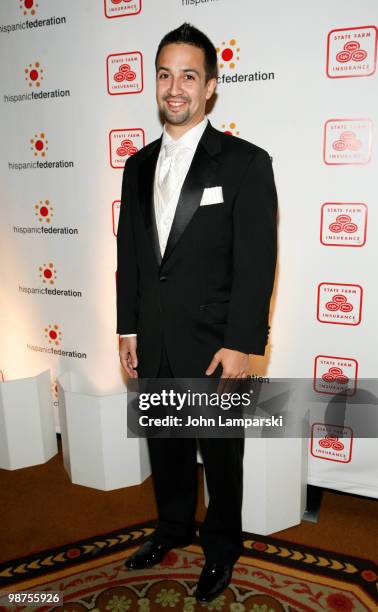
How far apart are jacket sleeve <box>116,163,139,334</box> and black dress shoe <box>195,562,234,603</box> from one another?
34.0 inches

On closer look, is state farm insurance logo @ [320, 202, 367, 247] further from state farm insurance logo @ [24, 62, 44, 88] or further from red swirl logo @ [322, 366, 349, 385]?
state farm insurance logo @ [24, 62, 44, 88]

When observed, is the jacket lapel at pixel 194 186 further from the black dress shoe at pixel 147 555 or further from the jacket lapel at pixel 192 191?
the black dress shoe at pixel 147 555

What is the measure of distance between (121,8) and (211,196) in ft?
4.16

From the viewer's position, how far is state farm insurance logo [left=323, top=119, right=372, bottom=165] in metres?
2.02

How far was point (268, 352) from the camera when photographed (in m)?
2.38

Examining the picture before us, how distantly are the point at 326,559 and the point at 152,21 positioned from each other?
2.30 metres

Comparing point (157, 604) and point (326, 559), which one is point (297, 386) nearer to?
point (326, 559)

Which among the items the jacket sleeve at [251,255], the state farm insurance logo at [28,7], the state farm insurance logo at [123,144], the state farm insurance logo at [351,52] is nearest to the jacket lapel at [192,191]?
the jacket sleeve at [251,255]

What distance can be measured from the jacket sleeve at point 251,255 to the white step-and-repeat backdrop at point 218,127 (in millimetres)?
45

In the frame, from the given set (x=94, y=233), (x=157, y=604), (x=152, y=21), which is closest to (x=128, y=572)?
(x=157, y=604)

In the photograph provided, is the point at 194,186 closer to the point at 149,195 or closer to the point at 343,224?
the point at 149,195

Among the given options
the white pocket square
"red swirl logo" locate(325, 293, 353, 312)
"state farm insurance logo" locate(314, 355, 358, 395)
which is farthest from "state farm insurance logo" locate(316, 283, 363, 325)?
the white pocket square

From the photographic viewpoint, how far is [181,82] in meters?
1.62

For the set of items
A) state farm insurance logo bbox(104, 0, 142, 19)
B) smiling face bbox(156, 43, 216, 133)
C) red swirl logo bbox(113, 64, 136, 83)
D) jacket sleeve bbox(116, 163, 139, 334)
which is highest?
state farm insurance logo bbox(104, 0, 142, 19)
